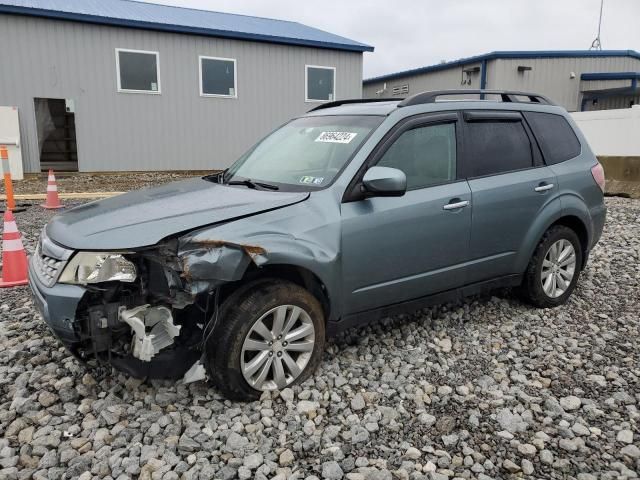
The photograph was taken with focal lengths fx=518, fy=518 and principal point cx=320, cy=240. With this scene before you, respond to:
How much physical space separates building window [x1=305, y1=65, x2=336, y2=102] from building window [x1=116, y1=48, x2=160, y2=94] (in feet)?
14.3

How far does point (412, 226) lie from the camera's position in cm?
349

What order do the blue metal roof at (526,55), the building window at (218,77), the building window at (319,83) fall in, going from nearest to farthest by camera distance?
the building window at (218,77)
the building window at (319,83)
the blue metal roof at (526,55)

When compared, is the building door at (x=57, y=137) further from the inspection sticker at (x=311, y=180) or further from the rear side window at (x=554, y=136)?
the rear side window at (x=554, y=136)

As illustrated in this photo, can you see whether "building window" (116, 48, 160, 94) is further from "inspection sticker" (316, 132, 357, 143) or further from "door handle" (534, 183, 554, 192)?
"door handle" (534, 183, 554, 192)

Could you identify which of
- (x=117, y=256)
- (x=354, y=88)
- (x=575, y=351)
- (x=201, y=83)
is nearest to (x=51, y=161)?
(x=201, y=83)

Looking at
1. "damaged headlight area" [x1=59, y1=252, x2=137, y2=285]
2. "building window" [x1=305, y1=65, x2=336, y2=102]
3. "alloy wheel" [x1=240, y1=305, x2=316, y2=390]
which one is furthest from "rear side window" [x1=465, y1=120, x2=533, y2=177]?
"building window" [x1=305, y1=65, x2=336, y2=102]

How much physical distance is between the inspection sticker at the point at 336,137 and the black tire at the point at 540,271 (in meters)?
1.97

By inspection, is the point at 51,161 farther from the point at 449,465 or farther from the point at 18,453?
the point at 449,465

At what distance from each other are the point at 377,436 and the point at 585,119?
12.4 meters

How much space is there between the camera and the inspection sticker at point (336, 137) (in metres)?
3.60

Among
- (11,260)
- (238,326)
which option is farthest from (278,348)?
(11,260)

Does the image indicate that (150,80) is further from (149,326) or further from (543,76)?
(543,76)

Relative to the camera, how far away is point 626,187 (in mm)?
11508

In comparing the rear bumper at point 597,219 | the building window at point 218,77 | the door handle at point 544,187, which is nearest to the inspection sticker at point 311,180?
the door handle at point 544,187
